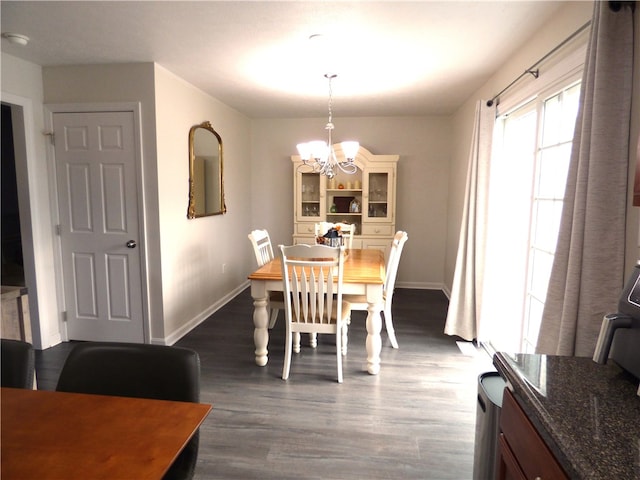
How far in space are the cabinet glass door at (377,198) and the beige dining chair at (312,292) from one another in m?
2.35

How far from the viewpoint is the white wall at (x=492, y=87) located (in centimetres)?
198

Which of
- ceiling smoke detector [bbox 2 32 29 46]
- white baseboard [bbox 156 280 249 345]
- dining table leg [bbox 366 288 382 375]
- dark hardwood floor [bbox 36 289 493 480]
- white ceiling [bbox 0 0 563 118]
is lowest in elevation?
dark hardwood floor [bbox 36 289 493 480]

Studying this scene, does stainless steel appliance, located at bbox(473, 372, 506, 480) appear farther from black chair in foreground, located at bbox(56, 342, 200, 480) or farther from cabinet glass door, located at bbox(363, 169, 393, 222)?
cabinet glass door, located at bbox(363, 169, 393, 222)

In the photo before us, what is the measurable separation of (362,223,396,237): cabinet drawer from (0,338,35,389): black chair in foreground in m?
4.10

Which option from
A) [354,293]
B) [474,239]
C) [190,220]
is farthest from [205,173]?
[474,239]

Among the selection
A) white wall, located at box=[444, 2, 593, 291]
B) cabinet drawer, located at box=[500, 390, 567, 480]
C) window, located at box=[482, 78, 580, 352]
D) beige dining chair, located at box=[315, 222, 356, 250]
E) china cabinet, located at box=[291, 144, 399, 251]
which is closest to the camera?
cabinet drawer, located at box=[500, 390, 567, 480]

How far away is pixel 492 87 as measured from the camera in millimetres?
3229

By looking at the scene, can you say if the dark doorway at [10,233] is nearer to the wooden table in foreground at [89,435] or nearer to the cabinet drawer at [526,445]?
the wooden table in foreground at [89,435]

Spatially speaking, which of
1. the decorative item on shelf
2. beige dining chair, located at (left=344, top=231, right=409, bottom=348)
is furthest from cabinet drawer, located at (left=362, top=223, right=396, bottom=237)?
beige dining chair, located at (left=344, top=231, right=409, bottom=348)

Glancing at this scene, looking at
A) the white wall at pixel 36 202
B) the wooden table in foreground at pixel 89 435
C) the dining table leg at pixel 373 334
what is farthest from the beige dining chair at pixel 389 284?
the white wall at pixel 36 202

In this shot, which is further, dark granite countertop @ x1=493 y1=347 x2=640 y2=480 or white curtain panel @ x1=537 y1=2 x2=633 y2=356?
white curtain panel @ x1=537 y1=2 x2=633 y2=356

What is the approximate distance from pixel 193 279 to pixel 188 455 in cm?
278

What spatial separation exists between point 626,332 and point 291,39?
237cm

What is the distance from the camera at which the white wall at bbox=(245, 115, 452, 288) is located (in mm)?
5094
